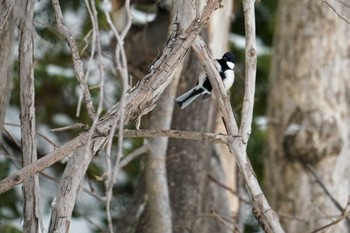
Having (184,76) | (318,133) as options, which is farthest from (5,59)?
(318,133)

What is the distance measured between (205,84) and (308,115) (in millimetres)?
3254

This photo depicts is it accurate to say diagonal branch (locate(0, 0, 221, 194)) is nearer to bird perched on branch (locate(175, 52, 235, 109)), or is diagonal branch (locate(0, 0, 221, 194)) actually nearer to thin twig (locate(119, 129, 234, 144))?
thin twig (locate(119, 129, 234, 144))

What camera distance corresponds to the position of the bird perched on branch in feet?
10.7

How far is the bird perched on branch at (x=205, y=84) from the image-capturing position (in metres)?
3.26

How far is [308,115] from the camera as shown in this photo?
6.43 metres

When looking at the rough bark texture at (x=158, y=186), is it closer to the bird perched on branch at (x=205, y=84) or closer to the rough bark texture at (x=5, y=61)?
the rough bark texture at (x=5, y=61)

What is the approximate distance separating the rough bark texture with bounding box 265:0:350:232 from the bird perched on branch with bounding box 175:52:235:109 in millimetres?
2825

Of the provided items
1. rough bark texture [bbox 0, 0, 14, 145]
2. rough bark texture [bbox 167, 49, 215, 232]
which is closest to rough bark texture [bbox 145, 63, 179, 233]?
rough bark texture [bbox 167, 49, 215, 232]

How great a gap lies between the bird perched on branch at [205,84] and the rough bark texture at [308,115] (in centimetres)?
283

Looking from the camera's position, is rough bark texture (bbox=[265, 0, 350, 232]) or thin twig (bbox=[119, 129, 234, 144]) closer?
thin twig (bbox=[119, 129, 234, 144])

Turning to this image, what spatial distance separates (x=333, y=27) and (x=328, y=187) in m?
1.01

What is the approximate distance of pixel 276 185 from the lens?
6.68 meters

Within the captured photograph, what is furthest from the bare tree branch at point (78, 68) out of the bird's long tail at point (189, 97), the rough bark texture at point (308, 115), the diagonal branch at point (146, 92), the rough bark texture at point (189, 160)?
the rough bark texture at point (308, 115)

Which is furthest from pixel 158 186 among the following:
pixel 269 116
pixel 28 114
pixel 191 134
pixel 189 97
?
pixel 269 116
